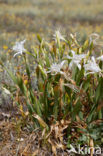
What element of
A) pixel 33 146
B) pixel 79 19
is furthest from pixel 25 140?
pixel 79 19

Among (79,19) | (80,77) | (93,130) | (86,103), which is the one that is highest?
(79,19)

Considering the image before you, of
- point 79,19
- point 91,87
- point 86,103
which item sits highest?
point 79,19

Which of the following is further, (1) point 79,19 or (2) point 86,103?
(1) point 79,19

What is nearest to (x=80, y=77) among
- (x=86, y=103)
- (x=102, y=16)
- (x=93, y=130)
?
(x=86, y=103)

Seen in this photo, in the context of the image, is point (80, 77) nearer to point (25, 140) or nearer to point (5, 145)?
point (25, 140)

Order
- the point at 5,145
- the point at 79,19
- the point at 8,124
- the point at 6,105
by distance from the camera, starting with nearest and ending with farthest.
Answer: the point at 5,145
the point at 8,124
the point at 6,105
the point at 79,19

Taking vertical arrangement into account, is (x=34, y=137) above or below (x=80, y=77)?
below

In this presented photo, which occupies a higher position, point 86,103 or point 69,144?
point 86,103

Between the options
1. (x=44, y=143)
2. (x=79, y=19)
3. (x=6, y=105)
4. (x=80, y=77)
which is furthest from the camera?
(x=79, y=19)

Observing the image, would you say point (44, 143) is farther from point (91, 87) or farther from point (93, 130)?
point (91, 87)
